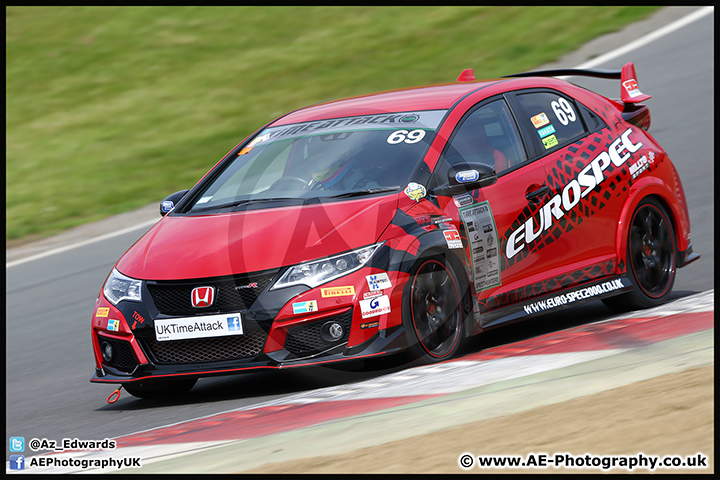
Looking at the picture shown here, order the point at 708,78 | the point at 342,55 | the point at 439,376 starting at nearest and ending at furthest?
the point at 439,376, the point at 708,78, the point at 342,55

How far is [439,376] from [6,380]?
334cm

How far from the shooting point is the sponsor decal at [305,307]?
561 centimetres

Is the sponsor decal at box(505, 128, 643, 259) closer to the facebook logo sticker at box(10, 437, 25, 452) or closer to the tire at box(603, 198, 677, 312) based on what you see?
the tire at box(603, 198, 677, 312)

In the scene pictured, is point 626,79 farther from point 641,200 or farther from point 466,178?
point 466,178

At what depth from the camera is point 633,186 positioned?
740cm

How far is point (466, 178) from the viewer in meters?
6.20

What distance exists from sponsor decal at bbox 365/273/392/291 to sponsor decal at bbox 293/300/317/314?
12.6 inches

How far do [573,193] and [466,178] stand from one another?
1108 mm

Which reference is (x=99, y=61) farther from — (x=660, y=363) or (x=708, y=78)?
(x=660, y=363)

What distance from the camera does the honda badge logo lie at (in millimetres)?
5680

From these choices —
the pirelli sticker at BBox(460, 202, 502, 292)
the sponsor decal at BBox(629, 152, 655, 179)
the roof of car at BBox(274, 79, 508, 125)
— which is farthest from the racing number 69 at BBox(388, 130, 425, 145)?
the sponsor decal at BBox(629, 152, 655, 179)

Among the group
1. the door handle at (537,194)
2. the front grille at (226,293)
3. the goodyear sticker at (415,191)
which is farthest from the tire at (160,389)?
the door handle at (537,194)

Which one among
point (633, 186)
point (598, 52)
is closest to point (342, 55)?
point (598, 52)

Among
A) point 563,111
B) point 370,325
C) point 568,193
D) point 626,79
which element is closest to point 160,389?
point 370,325
